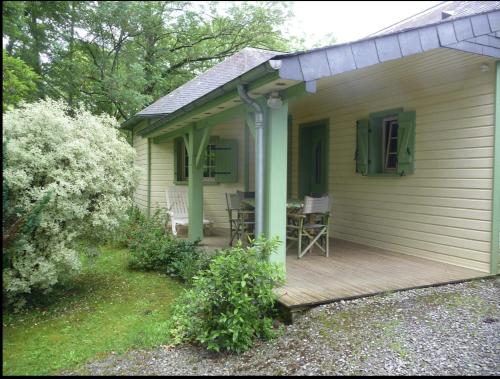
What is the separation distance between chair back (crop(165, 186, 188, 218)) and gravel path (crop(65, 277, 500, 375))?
16.7 feet

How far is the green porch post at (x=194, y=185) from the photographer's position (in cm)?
644

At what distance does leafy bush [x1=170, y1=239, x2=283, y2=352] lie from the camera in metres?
3.16

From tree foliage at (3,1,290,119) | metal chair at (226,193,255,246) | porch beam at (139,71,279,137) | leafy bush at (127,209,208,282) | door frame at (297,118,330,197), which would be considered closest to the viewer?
porch beam at (139,71,279,137)

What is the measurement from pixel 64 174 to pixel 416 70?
14.2ft

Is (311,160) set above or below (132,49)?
below

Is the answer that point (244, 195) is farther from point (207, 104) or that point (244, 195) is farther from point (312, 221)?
point (207, 104)

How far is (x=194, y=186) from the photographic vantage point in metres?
6.63

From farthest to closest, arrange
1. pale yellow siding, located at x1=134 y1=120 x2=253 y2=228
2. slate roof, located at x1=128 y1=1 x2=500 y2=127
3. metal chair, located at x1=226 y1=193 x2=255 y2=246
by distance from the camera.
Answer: pale yellow siding, located at x1=134 y1=120 x2=253 y2=228
metal chair, located at x1=226 y1=193 x2=255 y2=246
slate roof, located at x1=128 y1=1 x2=500 y2=127

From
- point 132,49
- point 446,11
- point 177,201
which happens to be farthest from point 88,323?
point 132,49

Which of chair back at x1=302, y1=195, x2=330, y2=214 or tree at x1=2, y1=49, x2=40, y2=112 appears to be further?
chair back at x1=302, y1=195, x2=330, y2=214

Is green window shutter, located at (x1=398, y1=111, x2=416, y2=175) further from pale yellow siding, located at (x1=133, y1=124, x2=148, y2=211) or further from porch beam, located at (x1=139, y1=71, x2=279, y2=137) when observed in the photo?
pale yellow siding, located at (x1=133, y1=124, x2=148, y2=211)

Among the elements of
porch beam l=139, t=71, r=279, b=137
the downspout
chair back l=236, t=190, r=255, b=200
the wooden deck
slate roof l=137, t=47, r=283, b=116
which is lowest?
the wooden deck

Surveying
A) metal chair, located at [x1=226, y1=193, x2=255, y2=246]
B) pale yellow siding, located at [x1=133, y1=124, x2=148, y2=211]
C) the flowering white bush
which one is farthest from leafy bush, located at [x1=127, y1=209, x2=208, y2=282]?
pale yellow siding, located at [x1=133, y1=124, x2=148, y2=211]

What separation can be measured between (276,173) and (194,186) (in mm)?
2877
